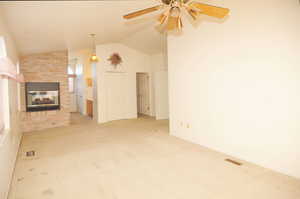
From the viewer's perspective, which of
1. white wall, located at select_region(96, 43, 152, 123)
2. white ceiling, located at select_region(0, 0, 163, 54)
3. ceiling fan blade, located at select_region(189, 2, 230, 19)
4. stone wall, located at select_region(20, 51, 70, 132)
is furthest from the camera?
white wall, located at select_region(96, 43, 152, 123)

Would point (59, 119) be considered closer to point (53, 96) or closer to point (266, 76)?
point (53, 96)

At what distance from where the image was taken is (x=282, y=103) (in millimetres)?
2648

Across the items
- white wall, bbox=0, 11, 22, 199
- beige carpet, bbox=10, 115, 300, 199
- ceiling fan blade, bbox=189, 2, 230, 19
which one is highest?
ceiling fan blade, bbox=189, 2, 230, 19

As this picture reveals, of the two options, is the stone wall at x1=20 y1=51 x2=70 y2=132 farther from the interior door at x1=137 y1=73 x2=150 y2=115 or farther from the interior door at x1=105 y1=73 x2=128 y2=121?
the interior door at x1=137 y1=73 x2=150 y2=115

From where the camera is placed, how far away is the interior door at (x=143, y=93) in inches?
320

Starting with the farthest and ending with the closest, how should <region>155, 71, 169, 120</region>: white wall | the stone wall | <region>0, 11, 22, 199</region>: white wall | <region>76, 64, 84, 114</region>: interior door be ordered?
<region>76, 64, 84, 114</region>: interior door → <region>155, 71, 169, 120</region>: white wall → the stone wall → <region>0, 11, 22, 199</region>: white wall

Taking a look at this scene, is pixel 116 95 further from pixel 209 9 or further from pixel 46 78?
pixel 209 9

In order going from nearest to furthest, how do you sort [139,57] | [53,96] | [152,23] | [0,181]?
[0,181]
[152,23]
[53,96]
[139,57]

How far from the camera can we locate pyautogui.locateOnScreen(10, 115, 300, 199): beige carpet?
7.46 ft

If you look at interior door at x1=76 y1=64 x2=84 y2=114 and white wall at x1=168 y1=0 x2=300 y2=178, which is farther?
interior door at x1=76 y1=64 x2=84 y2=114

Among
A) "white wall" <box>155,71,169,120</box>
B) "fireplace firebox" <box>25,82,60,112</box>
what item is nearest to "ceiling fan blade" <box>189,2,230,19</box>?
"white wall" <box>155,71,169,120</box>

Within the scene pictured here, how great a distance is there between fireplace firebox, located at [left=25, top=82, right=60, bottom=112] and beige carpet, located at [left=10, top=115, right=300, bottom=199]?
191cm

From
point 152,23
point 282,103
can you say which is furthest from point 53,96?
point 282,103

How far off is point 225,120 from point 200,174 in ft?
4.15
